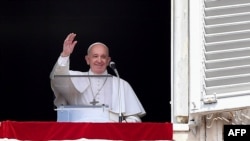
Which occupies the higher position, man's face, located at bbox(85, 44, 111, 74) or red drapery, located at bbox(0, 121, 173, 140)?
man's face, located at bbox(85, 44, 111, 74)

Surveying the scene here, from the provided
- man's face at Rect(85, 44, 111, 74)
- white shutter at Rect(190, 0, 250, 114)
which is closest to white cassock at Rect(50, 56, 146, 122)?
man's face at Rect(85, 44, 111, 74)

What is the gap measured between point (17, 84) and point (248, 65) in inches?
99.2

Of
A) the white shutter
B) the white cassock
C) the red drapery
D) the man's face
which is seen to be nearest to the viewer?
the white shutter

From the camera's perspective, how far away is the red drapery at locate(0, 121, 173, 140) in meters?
7.43

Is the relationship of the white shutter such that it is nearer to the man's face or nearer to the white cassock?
the white cassock

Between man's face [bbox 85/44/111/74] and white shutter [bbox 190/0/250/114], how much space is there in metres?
1.11

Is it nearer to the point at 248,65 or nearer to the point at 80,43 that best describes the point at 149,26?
the point at 80,43

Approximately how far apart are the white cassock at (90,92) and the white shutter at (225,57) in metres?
1.00

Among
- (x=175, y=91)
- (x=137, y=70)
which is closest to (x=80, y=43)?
(x=137, y=70)

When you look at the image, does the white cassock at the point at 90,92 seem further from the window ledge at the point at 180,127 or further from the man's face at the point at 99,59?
the window ledge at the point at 180,127

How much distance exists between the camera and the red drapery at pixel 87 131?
743 cm

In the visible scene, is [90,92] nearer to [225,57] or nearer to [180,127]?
[180,127]

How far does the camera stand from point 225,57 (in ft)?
24.1

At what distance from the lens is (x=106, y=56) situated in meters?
8.42
